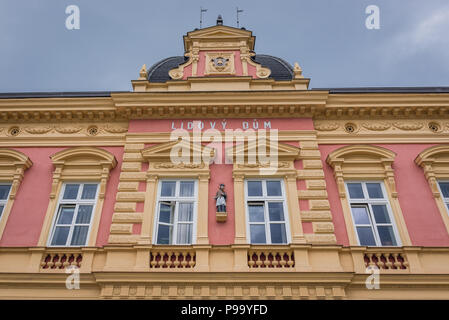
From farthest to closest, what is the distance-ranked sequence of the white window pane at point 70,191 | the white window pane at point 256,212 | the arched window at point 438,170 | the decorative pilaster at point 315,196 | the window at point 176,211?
the white window pane at point 70,191 < the arched window at point 438,170 < the white window pane at point 256,212 < the window at point 176,211 < the decorative pilaster at point 315,196

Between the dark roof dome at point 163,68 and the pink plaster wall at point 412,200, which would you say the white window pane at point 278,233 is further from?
the dark roof dome at point 163,68

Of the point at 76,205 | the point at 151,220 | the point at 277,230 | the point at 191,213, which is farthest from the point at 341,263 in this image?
the point at 76,205

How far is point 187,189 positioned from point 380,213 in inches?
209

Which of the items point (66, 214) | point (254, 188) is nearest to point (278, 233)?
point (254, 188)

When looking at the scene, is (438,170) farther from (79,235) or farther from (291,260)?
(79,235)

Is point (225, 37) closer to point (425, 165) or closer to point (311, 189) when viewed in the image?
point (311, 189)

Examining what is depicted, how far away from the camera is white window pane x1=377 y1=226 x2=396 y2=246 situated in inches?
376

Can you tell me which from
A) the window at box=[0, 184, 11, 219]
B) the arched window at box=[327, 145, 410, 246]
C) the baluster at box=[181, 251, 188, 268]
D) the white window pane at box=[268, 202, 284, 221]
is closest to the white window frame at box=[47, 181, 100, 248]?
the window at box=[0, 184, 11, 219]

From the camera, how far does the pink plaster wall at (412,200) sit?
9.51 m

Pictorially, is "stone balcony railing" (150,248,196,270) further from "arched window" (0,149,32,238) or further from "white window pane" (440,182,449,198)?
"white window pane" (440,182,449,198)

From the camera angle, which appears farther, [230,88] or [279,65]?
[279,65]

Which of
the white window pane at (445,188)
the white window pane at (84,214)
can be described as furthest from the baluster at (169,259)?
the white window pane at (445,188)

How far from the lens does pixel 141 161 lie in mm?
10945

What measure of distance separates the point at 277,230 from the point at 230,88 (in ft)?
17.0
